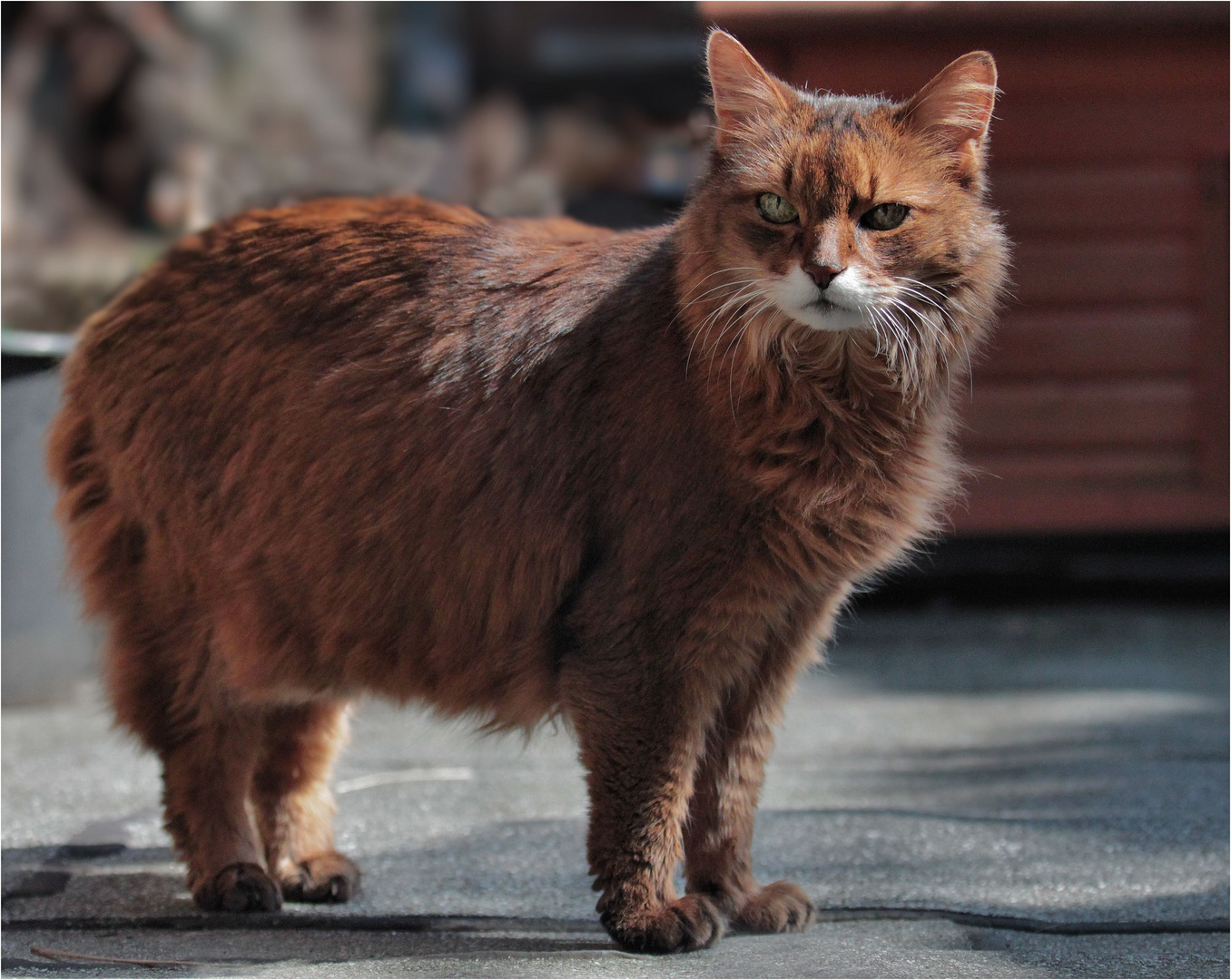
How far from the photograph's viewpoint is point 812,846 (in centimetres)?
352

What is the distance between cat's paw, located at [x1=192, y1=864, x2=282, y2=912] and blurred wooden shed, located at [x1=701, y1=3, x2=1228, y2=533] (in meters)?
4.72

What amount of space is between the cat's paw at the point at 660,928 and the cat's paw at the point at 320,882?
75cm

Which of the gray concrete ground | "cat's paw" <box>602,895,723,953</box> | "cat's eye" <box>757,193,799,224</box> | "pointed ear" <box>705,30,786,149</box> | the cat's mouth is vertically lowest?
the gray concrete ground

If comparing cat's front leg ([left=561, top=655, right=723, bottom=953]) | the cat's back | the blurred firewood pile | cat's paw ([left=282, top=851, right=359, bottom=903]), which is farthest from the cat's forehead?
the blurred firewood pile

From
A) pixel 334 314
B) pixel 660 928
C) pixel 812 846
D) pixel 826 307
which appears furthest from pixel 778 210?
pixel 812 846

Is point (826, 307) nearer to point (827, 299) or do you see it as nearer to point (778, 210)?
point (827, 299)

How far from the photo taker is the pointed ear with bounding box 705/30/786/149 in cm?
270

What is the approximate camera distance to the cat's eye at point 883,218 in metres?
2.55

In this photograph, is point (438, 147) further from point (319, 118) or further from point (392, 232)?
point (392, 232)

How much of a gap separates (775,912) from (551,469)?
1.06 metres

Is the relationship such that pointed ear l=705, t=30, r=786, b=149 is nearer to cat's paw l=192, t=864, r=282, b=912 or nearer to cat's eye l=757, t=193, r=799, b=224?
cat's eye l=757, t=193, r=799, b=224

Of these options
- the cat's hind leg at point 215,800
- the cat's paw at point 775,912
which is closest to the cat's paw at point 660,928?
the cat's paw at point 775,912

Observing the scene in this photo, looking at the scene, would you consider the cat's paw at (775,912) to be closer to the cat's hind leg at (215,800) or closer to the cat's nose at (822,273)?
the cat's hind leg at (215,800)

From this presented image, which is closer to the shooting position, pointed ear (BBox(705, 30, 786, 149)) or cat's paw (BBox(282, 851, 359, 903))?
pointed ear (BBox(705, 30, 786, 149))
